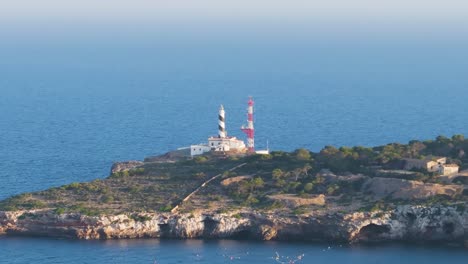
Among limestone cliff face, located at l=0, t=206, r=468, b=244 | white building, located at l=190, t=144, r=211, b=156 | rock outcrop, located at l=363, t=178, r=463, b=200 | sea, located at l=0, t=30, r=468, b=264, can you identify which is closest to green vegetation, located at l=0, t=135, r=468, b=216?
rock outcrop, located at l=363, t=178, r=463, b=200

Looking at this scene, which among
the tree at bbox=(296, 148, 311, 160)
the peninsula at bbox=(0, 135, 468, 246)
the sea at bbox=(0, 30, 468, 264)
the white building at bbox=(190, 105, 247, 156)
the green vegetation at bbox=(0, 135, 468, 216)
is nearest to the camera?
the sea at bbox=(0, 30, 468, 264)

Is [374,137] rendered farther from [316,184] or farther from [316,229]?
[316,229]

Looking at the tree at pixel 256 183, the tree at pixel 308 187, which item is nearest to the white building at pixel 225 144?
the tree at pixel 256 183

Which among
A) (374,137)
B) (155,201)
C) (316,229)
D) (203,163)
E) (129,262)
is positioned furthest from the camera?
(374,137)

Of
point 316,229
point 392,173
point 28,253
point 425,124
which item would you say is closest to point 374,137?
point 425,124

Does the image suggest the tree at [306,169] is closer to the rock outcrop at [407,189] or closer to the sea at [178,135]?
the rock outcrop at [407,189]

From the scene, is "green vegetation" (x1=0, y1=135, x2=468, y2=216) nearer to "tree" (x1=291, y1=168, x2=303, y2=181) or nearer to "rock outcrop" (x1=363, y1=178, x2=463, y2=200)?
"tree" (x1=291, y1=168, x2=303, y2=181)

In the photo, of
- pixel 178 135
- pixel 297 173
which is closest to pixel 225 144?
pixel 297 173
